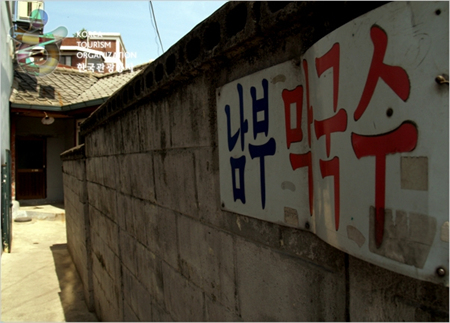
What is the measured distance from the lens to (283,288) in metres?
1.12

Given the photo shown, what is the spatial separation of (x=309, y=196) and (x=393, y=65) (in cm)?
44

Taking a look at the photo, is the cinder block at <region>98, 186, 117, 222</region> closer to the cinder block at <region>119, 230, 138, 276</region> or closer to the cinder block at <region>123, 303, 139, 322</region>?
the cinder block at <region>119, 230, 138, 276</region>

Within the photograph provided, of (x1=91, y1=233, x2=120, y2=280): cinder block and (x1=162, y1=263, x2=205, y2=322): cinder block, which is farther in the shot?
(x1=91, y1=233, x2=120, y2=280): cinder block

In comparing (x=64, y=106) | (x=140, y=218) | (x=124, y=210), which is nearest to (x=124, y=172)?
(x=124, y=210)

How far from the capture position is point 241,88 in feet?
4.17

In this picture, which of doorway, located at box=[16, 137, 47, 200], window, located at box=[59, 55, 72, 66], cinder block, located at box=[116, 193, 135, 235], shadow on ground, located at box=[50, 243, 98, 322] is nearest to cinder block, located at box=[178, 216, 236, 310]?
cinder block, located at box=[116, 193, 135, 235]

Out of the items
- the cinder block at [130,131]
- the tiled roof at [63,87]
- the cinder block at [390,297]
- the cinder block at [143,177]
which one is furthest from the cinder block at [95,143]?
the tiled roof at [63,87]

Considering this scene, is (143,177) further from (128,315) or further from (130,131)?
(128,315)

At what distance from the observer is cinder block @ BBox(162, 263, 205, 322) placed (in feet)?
5.59

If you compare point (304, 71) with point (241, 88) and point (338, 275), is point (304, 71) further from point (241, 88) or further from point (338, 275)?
point (338, 275)

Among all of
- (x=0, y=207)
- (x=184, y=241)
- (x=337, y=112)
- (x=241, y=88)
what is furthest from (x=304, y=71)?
(x=0, y=207)

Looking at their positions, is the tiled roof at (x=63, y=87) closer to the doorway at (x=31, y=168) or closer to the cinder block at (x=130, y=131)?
the doorway at (x=31, y=168)

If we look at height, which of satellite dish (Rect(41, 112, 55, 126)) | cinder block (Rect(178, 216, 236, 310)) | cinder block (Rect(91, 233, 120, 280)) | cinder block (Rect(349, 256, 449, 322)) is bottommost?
Result: cinder block (Rect(91, 233, 120, 280))

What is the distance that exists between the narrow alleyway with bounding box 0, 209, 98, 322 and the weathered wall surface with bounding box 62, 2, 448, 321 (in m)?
2.21
